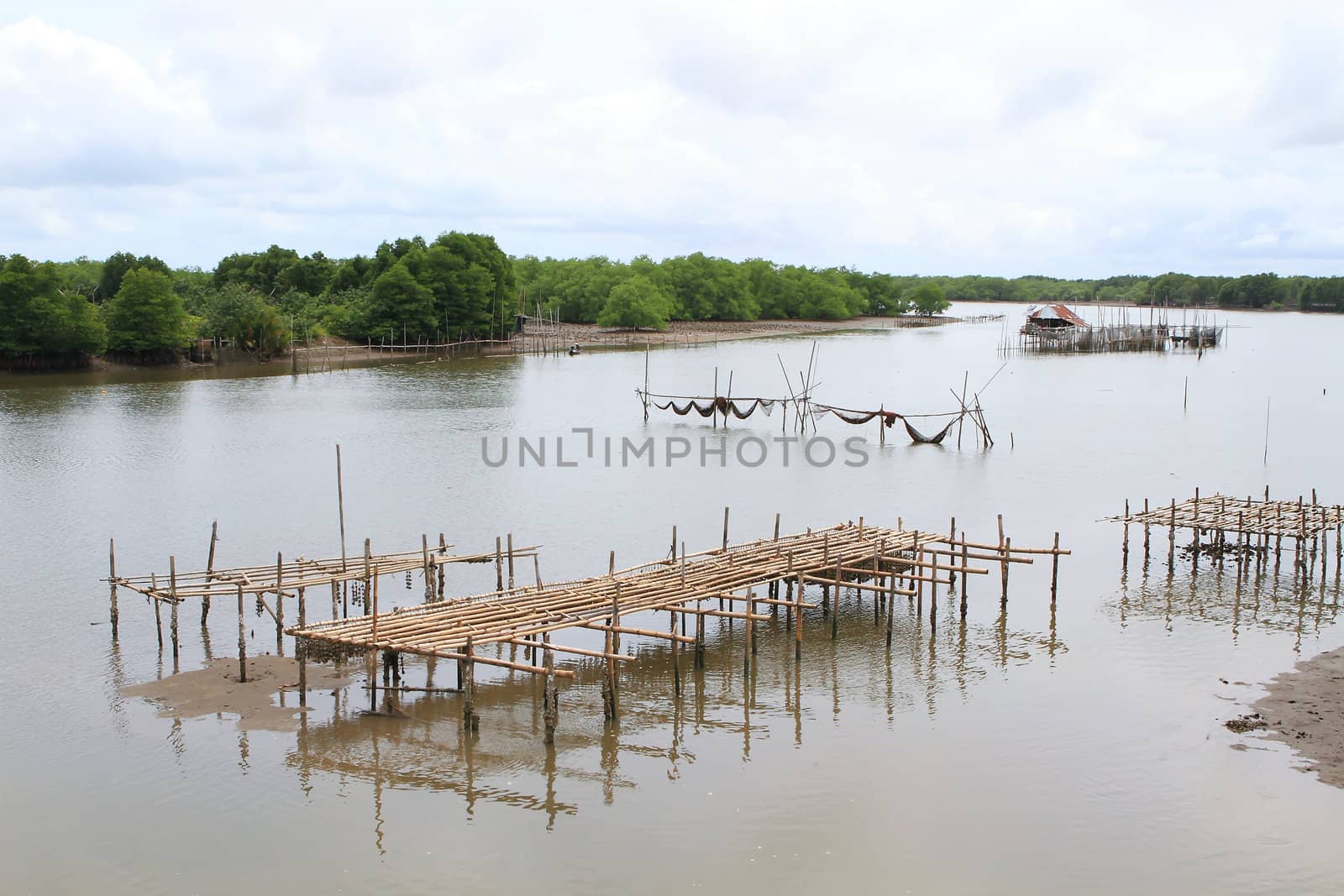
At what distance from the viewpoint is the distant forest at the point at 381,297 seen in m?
47.0

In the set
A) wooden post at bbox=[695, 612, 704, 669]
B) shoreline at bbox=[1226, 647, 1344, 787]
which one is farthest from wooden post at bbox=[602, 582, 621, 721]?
shoreline at bbox=[1226, 647, 1344, 787]

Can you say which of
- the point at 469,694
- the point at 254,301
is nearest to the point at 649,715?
A: the point at 469,694

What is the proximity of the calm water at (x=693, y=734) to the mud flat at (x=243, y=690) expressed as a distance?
27 centimetres

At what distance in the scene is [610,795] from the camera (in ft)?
37.3

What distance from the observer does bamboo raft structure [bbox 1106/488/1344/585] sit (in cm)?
1806

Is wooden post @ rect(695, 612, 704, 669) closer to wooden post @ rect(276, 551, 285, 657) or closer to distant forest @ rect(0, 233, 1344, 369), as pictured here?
wooden post @ rect(276, 551, 285, 657)

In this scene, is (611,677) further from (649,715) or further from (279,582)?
(279,582)

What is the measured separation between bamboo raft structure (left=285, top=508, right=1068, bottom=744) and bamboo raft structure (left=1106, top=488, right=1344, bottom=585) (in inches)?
99.2

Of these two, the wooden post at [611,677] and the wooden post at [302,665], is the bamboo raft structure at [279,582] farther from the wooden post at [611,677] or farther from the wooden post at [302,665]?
the wooden post at [611,677]

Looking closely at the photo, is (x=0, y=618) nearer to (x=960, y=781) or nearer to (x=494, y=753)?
(x=494, y=753)

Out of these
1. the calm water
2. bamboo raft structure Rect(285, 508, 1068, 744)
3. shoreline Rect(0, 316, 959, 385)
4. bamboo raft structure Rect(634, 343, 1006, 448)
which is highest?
shoreline Rect(0, 316, 959, 385)

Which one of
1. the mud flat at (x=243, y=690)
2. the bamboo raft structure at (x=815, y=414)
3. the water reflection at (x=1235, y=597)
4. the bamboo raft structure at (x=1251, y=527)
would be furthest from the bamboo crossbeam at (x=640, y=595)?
the bamboo raft structure at (x=815, y=414)

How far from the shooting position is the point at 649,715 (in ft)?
43.4

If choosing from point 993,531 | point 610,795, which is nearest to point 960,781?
point 610,795
